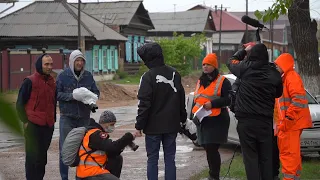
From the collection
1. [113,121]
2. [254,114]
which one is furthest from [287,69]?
[113,121]

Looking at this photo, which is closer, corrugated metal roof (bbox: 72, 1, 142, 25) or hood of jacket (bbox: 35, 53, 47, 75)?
hood of jacket (bbox: 35, 53, 47, 75)

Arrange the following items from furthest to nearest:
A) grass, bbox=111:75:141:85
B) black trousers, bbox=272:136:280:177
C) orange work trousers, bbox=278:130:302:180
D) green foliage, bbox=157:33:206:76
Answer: green foliage, bbox=157:33:206:76
grass, bbox=111:75:141:85
black trousers, bbox=272:136:280:177
orange work trousers, bbox=278:130:302:180

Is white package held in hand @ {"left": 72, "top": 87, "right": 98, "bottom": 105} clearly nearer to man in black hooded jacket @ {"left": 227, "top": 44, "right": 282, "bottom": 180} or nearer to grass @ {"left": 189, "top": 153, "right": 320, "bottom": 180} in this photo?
man in black hooded jacket @ {"left": 227, "top": 44, "right": 282, "bottom": 180}

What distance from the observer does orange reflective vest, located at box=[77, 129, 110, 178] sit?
5500 mm

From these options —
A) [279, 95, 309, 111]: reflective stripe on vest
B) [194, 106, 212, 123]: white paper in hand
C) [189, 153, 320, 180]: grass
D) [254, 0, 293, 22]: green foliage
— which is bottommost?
[189, 153, 320, 180]: grass

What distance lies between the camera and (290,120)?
21.8 ft

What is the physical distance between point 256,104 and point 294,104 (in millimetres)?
607

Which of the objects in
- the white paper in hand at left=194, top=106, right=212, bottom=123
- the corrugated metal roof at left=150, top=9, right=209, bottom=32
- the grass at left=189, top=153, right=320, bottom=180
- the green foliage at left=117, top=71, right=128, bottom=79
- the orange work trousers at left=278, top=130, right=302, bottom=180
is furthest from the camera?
the corrugated metal roof at left=150, top=9, right=209, bottom=32

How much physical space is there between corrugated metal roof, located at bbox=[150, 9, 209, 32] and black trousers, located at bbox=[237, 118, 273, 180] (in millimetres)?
54823

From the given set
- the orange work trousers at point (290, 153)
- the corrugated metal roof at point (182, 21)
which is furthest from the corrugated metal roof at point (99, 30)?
the orange work trousers at point (290, 153)

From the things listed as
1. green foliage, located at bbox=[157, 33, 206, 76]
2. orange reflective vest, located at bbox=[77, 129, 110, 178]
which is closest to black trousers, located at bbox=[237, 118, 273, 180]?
orange reflective vest, located at bbox=[77, 129, 110, 178]

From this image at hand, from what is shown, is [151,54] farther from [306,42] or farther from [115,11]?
[115,11]

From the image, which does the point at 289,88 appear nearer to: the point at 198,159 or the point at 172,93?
the point at 172,93

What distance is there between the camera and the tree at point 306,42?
10.6 meters
